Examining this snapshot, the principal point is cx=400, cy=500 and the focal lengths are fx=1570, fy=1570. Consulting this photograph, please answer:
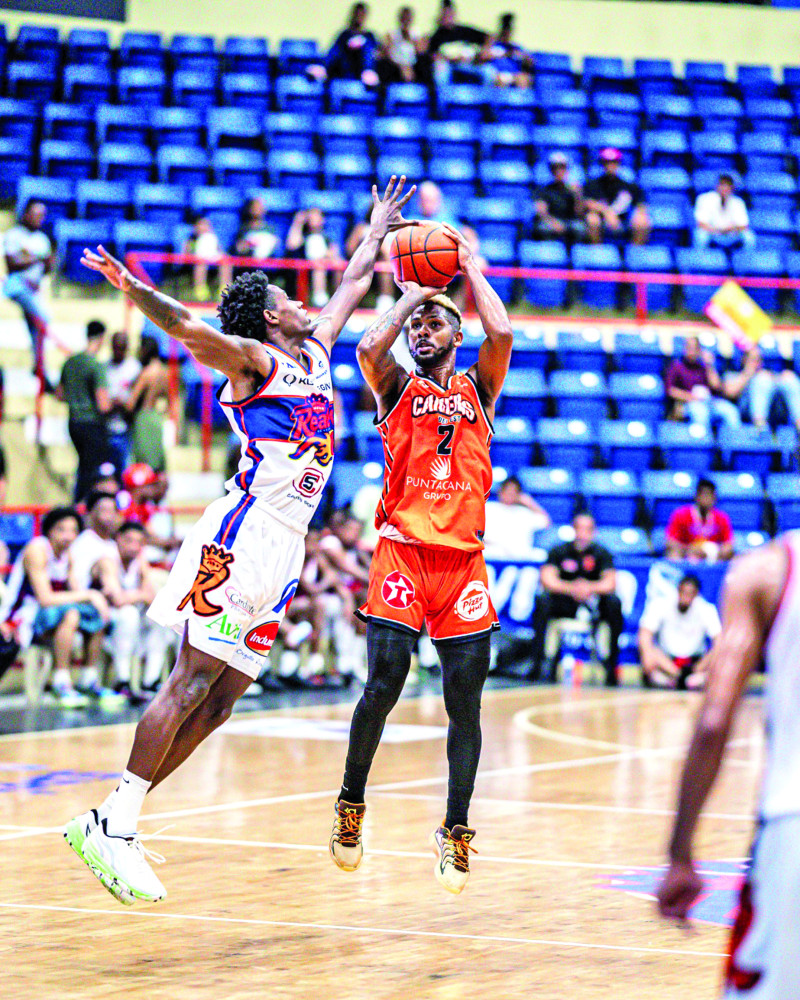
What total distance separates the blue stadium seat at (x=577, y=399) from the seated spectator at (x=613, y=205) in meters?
2.45

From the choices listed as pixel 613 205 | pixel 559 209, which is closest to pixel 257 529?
pixel 559 209

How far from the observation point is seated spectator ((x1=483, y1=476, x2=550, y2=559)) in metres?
14.5

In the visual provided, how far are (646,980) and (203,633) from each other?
1862 mm

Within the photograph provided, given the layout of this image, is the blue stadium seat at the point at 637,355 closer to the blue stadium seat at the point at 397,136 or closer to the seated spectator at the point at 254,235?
the blue stadium seat at the point at 397,136

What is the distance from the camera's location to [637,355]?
16875mm

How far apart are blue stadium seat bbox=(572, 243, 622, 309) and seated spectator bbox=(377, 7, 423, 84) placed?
338 cm

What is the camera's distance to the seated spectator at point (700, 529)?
14.4m

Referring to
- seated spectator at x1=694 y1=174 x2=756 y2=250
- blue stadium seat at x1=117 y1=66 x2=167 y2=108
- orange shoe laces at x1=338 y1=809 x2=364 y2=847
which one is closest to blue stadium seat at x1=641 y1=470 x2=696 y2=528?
seated spectator at x1=694 y1=174 x2=756 y2=250

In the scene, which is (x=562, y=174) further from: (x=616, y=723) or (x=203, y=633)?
(x=203, y=633)

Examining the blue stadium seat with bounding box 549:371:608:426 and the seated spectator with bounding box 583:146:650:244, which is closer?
the blue stadium seat with bounding box 549:371:608:426

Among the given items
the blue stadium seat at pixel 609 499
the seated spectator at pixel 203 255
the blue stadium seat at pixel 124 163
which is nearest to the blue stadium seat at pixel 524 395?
the blue stadium seat at pixel 609 499

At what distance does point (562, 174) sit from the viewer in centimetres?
1770

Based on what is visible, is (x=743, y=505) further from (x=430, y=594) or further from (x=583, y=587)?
(x=430, y=594)

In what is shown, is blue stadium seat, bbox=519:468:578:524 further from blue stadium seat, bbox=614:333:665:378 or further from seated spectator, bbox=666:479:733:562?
blue stadium seat, bbox=614:333:665:378
